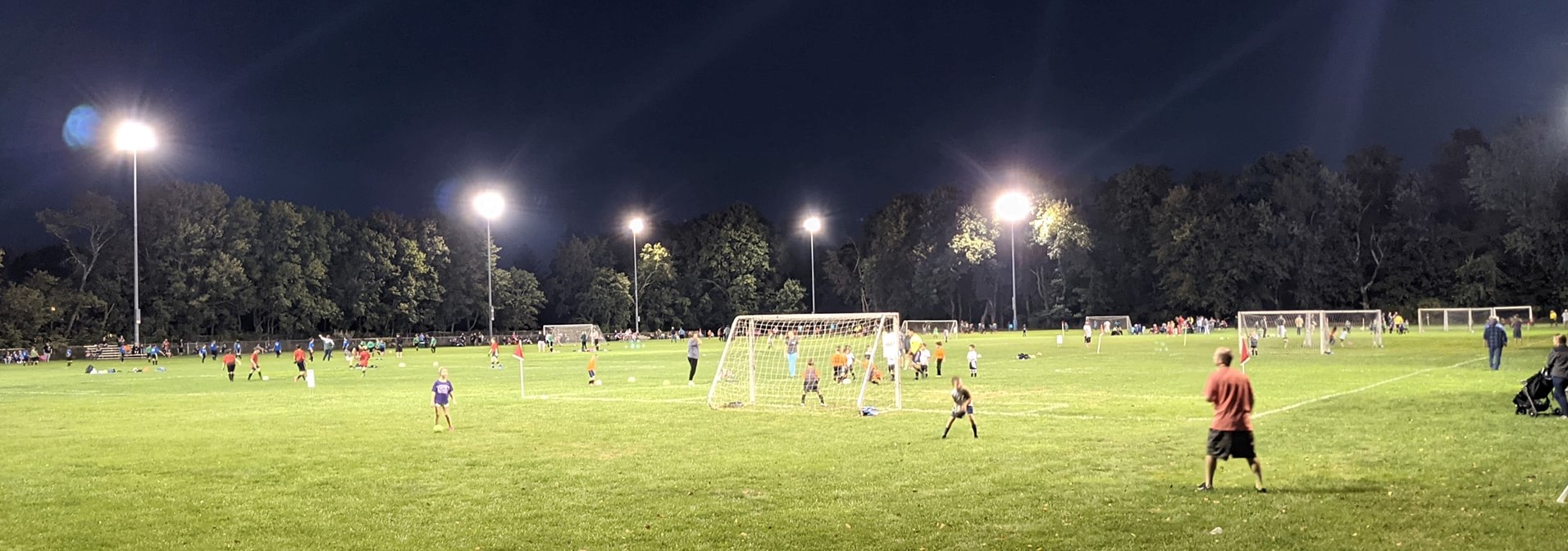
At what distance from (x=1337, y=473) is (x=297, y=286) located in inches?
3501

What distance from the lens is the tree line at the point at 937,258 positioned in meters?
81.9

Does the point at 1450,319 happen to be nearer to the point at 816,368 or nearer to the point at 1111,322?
the point at 1111,322

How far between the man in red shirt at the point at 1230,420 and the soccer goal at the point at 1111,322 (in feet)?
267

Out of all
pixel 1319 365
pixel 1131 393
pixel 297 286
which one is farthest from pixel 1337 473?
pixel 297 286

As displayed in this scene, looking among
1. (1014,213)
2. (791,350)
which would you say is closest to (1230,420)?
(791,350)

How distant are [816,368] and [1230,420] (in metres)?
13.9

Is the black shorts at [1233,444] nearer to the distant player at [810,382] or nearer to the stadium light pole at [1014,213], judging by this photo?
the distant player at [810,382]

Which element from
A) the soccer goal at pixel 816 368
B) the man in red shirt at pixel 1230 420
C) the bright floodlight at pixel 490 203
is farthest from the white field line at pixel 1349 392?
the bright floodlight at pixel 490 203

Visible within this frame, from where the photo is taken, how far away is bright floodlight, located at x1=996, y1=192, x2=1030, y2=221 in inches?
3568

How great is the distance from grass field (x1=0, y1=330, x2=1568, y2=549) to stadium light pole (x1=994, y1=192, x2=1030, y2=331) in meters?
64.8

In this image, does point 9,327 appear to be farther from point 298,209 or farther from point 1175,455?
point 1175,455

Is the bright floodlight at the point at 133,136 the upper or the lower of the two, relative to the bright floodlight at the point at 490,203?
upper

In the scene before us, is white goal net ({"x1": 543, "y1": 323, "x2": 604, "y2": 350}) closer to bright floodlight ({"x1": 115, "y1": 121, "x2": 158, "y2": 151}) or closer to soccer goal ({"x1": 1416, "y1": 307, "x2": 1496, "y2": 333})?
bright floodlight ({"x1": 115, "y1": 121, "x2": 158, "y2": 151})

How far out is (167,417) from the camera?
23188mm
